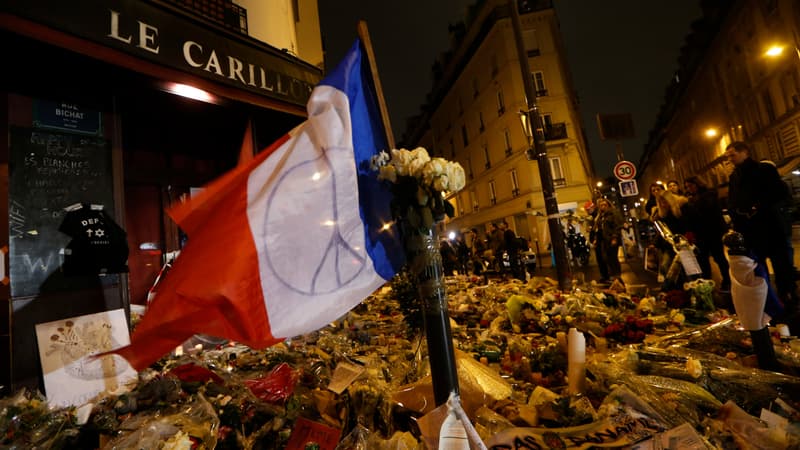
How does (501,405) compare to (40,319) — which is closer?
(501,405)

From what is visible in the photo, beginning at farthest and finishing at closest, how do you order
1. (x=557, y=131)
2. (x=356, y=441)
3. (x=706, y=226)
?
(x=557, y=131), (x=706, y=226), (x=356, y=441)

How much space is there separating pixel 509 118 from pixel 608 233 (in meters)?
19.6

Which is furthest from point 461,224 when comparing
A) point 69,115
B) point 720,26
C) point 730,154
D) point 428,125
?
point 69,115

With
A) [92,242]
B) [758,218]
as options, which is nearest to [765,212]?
[758,218]

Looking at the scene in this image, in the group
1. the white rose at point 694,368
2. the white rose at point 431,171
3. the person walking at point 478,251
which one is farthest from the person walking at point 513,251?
the white rose at point 431,171

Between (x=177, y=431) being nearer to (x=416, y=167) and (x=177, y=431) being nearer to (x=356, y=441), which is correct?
(x=356, y=441)

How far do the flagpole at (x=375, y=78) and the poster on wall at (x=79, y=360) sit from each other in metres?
3.21

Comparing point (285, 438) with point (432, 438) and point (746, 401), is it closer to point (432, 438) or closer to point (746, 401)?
point (432, 438)

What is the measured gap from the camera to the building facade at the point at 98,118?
322 cm

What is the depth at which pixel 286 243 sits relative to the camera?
177 centimetres

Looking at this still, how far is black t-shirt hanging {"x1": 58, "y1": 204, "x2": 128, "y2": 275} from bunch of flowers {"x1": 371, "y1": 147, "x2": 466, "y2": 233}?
334 cm

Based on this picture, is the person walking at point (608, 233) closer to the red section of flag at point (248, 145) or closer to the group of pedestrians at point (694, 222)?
the group of pedestrians at point (694, 222)

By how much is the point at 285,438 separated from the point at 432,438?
114 centimetres

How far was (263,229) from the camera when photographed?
1.73 m
